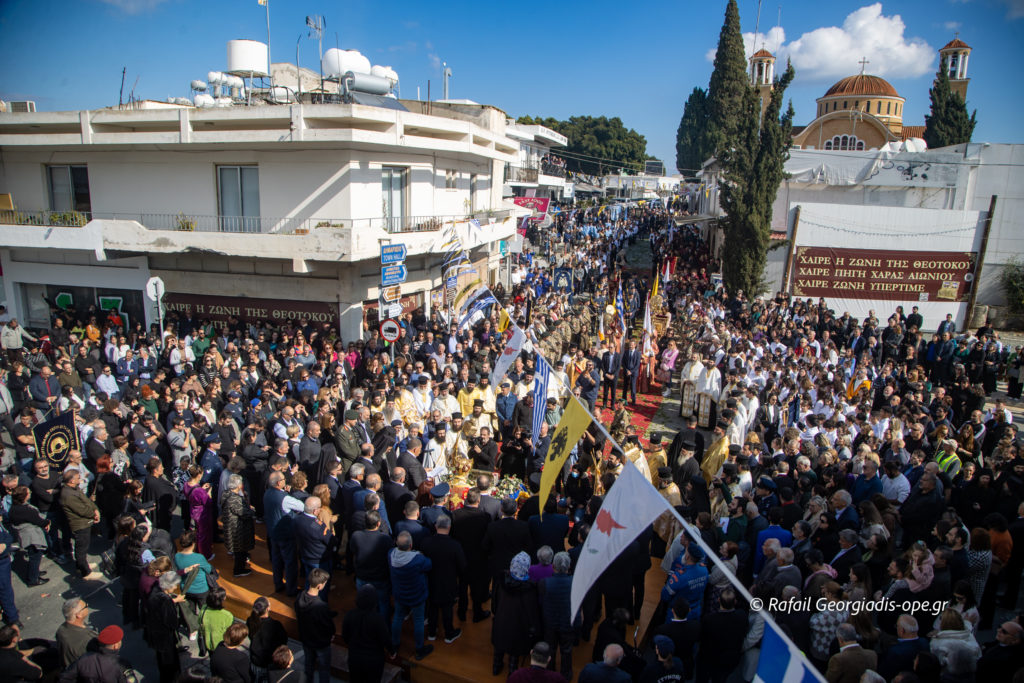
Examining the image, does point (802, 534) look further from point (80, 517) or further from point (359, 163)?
point (359, 163)

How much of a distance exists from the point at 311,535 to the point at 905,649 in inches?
229

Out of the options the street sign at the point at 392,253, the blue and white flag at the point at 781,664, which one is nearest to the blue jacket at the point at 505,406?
the street sign at the point at 392,253

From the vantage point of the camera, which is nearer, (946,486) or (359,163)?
(946,486)

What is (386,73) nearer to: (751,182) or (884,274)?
(751,182)

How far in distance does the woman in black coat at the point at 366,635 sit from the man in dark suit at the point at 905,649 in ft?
13.1

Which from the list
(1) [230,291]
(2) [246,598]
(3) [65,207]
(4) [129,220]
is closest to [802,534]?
(2) [246,598]

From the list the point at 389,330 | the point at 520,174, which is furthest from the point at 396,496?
the point at 520,174

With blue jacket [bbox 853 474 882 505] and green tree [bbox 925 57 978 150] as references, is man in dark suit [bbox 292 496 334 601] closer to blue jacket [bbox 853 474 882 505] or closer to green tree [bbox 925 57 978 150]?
blue jacket [bbox 853 474 882 505]

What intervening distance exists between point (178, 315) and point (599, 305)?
44.5 feet

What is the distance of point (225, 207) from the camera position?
57.2 feet

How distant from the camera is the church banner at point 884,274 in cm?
2200

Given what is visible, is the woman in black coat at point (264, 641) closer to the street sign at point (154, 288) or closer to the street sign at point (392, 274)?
the street sign at point (154, 288)

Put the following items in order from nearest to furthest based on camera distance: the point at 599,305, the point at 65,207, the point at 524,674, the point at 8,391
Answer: the point at 524,674, the point at 8,391, the point at 65,207, the point at 599,305

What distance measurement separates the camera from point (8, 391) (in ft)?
38.3
